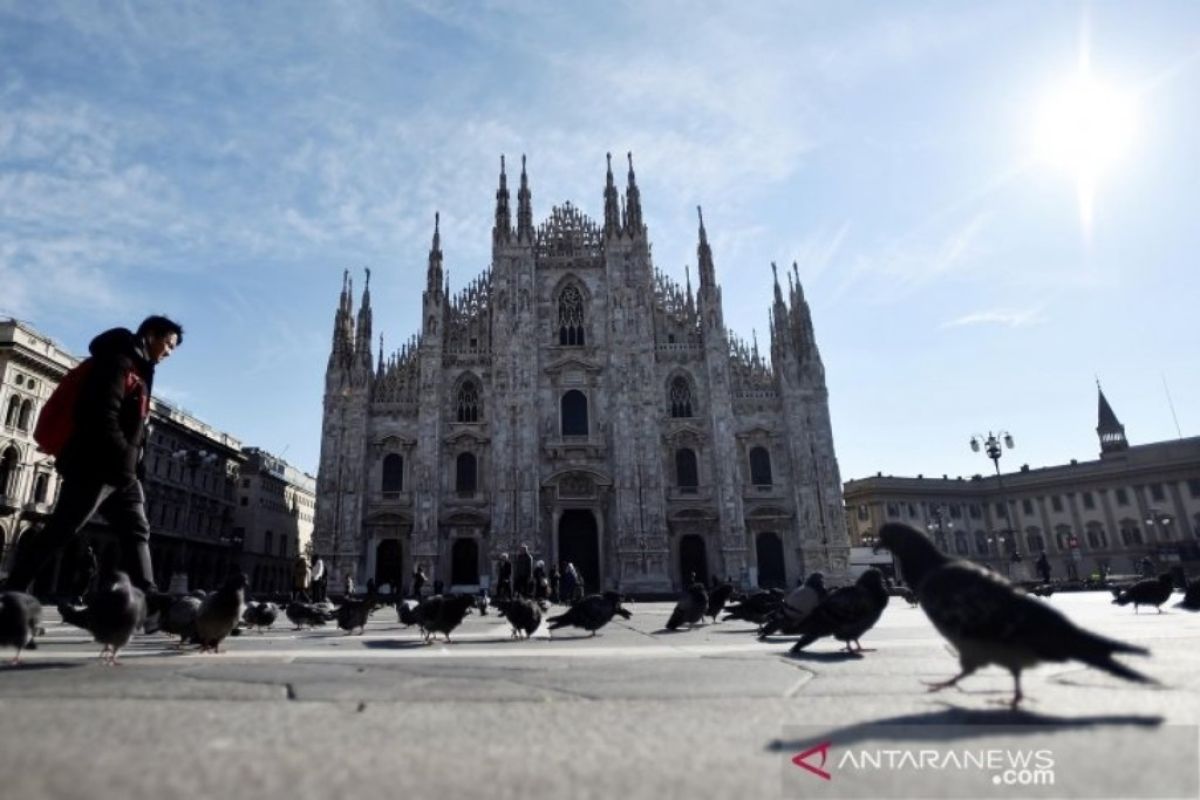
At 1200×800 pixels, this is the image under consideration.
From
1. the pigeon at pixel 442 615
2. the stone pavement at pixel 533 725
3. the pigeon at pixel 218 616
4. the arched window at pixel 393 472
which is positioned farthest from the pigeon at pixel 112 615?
the arched window at pixel 393 472

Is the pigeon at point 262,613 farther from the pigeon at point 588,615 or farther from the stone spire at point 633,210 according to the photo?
the stone spire at point 633,210

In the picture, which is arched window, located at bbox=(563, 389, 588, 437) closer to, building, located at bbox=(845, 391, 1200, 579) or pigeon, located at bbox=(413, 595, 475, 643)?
pigeon, located at bbox=(413, 595, 475, 643)

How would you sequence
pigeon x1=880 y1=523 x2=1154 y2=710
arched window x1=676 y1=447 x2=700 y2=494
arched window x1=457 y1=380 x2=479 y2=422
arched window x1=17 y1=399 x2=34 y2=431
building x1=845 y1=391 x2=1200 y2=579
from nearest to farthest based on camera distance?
pigeon x1=880 y1=523 x2=1154 y2=710, arched window x1=17 y1=399 x2=34 y2=431, arched window x1=676 y1=447 x2=700 y2=494, arched window x1=457 y1=380 x2=479 y2=422, building x1=845 y1=391 x2=1200 y2=579

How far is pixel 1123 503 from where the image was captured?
50312 millimetres

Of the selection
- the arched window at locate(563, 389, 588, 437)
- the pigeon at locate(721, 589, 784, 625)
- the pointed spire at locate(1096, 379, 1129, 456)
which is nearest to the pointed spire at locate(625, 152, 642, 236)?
the arched window at locate(563, 389, 588, 437)

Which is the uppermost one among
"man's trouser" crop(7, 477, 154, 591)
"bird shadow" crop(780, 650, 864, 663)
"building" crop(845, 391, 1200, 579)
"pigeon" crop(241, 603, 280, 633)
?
"building" crop(845, 391, 1200, 579)

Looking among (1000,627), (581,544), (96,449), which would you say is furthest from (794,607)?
(581,544)

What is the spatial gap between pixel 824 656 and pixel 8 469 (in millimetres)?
31667

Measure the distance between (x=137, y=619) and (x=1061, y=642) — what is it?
4.69 meters

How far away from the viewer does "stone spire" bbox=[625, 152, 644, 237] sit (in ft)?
103

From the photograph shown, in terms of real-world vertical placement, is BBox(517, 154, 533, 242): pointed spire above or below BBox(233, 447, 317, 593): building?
above

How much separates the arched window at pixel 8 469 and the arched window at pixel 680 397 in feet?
86.9

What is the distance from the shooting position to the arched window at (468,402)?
29125mm

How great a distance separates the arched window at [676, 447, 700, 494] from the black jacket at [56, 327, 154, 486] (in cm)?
2557
